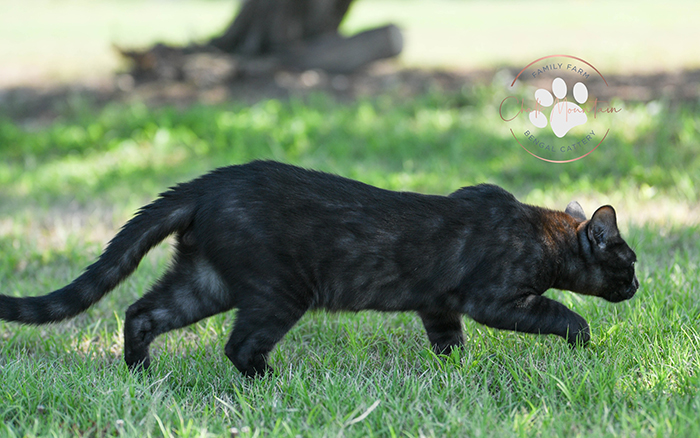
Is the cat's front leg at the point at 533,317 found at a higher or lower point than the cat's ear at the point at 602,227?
lower

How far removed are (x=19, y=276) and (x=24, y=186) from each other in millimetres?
2563

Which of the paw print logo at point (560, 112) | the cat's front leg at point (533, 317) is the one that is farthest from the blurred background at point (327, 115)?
the cat's front leg at point (533, 317)

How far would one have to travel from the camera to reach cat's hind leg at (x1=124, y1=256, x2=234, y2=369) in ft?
10.8

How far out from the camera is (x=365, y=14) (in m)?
22.1

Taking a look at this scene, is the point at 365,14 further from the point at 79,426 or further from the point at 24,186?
the point at 79,426

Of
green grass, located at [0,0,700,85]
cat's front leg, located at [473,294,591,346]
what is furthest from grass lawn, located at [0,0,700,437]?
green grass, located at [0,0,700,85]

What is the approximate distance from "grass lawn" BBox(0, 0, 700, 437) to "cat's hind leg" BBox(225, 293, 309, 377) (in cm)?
16

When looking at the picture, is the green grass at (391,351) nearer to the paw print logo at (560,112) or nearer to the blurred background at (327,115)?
the blurred background at (327,115)

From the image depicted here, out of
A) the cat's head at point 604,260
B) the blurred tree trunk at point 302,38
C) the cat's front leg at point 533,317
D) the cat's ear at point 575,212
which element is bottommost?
the cat's front leg at point 533,317

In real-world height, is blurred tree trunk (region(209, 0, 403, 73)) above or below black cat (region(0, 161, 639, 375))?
above

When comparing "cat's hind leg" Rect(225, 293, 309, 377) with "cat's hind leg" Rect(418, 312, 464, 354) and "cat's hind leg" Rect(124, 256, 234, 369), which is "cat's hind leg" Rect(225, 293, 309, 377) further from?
"cat's hind leg" Rect(418, 312, 464, 354)

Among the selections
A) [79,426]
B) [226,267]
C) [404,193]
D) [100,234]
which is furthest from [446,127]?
[79,426]

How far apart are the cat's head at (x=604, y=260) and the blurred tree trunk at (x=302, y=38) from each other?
785 cm

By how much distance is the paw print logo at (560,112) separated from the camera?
6.73m
